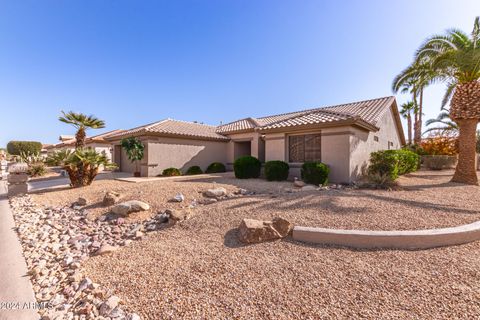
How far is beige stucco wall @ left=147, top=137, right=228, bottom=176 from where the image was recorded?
14.5 m

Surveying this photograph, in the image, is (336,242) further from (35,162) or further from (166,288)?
(35,162)

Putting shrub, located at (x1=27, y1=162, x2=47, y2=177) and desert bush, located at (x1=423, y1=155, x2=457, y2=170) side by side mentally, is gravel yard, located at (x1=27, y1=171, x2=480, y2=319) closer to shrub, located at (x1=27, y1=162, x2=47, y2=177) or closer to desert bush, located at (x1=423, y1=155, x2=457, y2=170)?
desert bush, located at (x1=423, y1=155, x2=457, y2=170)

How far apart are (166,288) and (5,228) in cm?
604

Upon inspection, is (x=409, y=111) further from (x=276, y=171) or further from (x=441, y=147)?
(x=276, y=171)

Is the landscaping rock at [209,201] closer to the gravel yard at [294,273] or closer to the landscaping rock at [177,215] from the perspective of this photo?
the landscaping rock at [177,215]

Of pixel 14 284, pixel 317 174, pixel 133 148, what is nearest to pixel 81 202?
pixel 14 284

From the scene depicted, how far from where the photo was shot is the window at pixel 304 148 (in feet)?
38.0

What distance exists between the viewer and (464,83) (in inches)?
396

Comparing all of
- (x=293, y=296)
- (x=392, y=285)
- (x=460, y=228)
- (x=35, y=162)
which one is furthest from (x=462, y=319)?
(x=35, y=162)

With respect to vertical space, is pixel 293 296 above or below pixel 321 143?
below

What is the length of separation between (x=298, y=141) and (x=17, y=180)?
14.1m

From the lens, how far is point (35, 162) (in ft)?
55.2

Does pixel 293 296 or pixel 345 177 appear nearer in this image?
pixel 293 296

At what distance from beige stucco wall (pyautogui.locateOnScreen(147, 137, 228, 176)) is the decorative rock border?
12.8 metres
